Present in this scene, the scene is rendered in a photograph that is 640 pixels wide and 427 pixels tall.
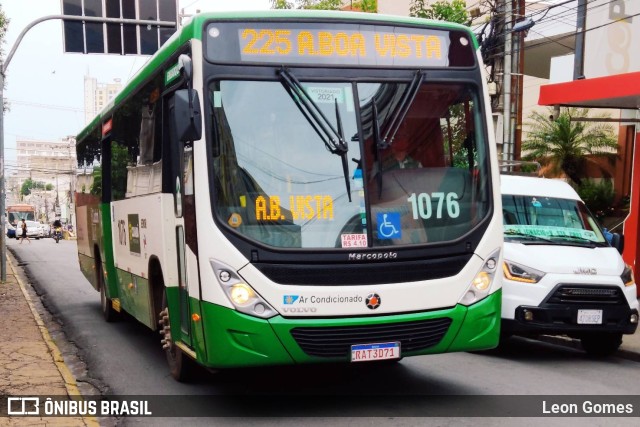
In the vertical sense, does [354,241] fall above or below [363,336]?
above

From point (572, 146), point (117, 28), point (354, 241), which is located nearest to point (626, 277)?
point (354, 241)

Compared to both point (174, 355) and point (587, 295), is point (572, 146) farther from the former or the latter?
point (174, 355)

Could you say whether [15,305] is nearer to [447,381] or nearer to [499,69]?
[447,381]

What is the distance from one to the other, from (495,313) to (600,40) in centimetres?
1231

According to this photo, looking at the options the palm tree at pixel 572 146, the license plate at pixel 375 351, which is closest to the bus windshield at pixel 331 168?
the license plate at pixel 375 351

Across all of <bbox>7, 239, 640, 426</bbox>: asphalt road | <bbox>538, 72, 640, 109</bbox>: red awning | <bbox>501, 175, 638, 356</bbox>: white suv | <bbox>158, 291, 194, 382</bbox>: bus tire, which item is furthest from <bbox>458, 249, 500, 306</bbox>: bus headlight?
<bbox>538, 72, 640, 109</bbox>: red awning

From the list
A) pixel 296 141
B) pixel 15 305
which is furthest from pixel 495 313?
pixel 15 305

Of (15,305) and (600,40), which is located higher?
(600,40)

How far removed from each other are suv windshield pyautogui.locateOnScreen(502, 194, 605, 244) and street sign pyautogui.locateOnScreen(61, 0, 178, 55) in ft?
48.9

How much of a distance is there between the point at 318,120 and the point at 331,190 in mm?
573

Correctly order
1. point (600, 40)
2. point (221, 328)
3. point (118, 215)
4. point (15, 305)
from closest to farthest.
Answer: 1. point (221, 328)
2. point (118, 215)
3. point (15, 305)
4. point (600, 40)

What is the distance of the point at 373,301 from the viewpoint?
6387 millimetres

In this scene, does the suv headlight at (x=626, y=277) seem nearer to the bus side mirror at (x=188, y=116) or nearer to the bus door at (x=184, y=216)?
the bus door at (x=184, y=216)

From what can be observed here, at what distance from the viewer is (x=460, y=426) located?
6.29 m
